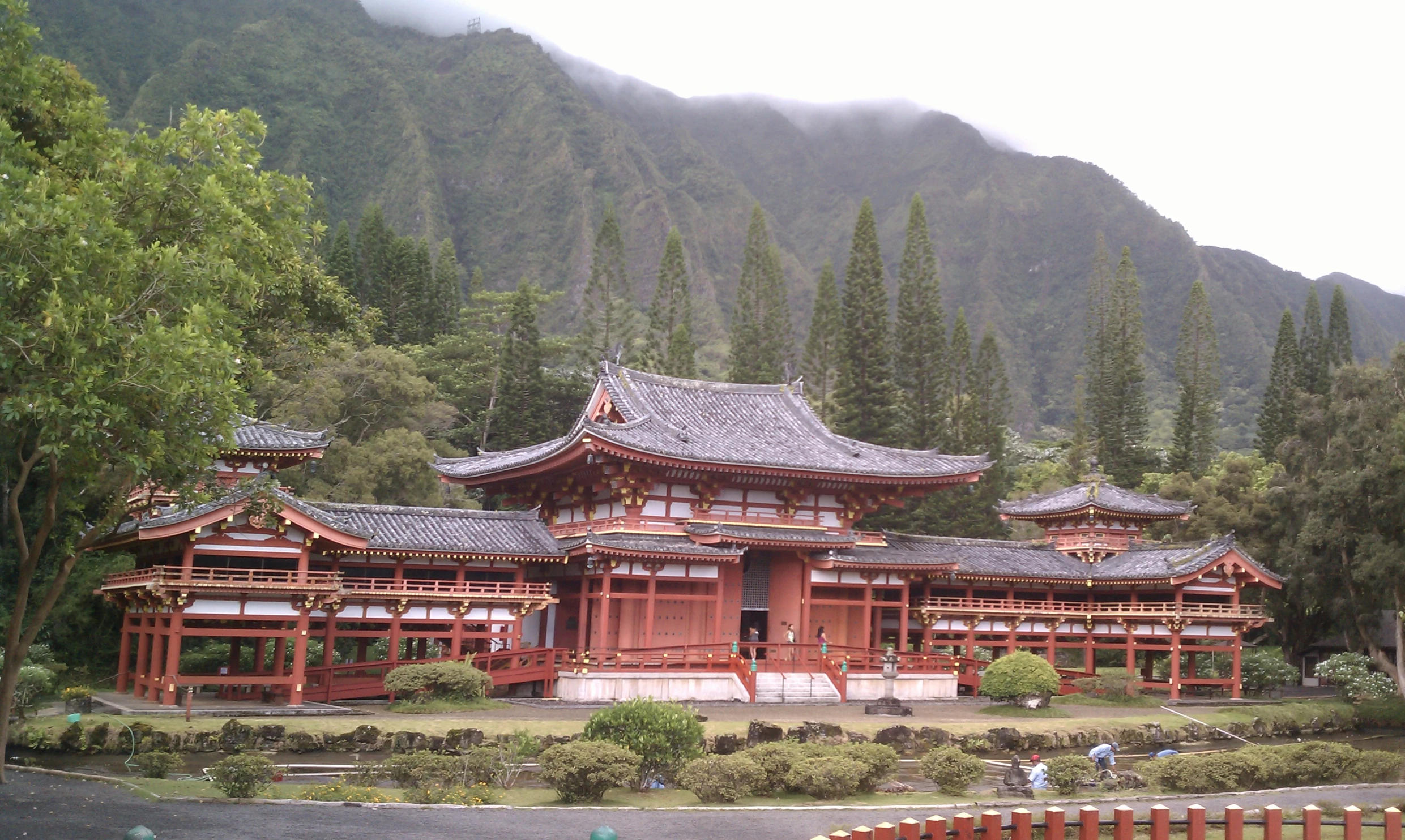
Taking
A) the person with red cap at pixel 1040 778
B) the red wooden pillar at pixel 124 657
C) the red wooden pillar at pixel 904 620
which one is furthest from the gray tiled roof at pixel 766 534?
the red wooden pillar at pixel 124 657

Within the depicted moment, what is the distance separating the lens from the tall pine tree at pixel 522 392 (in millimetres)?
53219

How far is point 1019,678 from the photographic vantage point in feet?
90.5

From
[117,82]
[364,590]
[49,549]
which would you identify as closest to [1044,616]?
[364,590]

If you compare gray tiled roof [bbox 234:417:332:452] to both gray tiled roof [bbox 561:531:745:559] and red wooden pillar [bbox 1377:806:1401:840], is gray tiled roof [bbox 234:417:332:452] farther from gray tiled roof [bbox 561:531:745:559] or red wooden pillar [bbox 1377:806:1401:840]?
red wooden pillar [bbox 1377:806:1401:840]

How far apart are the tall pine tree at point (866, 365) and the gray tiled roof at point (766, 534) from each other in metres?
22.3

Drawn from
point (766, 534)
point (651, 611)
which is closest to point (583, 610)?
point (651, 611)

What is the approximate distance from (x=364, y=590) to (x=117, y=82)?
293ft

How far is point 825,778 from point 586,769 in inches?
123

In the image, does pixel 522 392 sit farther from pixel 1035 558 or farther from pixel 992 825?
pixel 992 825

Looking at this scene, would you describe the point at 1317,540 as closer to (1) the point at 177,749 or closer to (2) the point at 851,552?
(2) the point at 851,552

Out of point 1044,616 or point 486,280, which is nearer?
point 1044,616

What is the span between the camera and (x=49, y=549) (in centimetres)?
2898

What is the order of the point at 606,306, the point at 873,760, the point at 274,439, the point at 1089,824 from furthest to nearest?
the point at 606,306
the point at 274,439
the point at 873,760
the point at 1089,824

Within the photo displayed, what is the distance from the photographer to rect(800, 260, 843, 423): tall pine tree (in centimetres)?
5806
